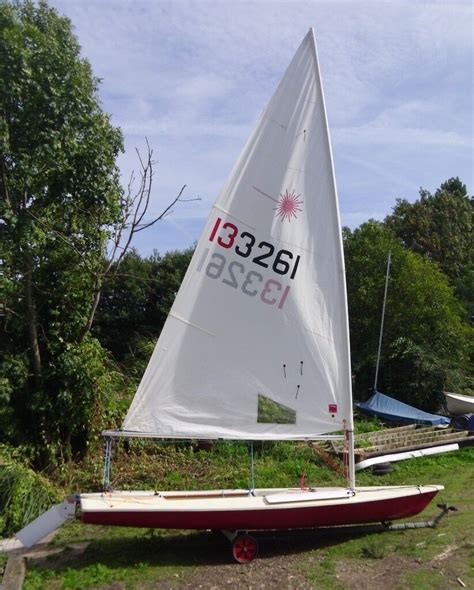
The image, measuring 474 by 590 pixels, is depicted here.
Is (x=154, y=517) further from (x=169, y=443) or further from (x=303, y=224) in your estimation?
(x=169, y=443)

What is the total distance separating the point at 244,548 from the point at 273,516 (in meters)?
0.55

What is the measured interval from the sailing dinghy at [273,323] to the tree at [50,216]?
10.9ft

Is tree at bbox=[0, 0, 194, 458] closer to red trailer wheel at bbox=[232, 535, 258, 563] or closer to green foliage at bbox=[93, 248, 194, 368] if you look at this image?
red trailer wheel at bbox=[232, 535, 258, 563]

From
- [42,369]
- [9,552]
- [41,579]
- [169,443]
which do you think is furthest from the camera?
[169,443]

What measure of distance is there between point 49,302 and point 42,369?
126 cm

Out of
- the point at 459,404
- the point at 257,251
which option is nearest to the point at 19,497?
the point at 257,251

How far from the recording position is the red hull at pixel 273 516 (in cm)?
654

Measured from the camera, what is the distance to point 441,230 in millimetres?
32719

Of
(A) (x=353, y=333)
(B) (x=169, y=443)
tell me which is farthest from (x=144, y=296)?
(B) (x=169, y=443)

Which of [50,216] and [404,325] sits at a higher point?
[50,216]

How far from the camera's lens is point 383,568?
22.0ft

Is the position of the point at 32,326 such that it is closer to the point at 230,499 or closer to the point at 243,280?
the point at 243,280

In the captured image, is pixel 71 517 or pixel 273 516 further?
pixel 273 516

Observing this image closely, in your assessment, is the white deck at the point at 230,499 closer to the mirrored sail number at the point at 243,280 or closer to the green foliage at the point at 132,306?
the mirrored sail number at the point at 243,280
